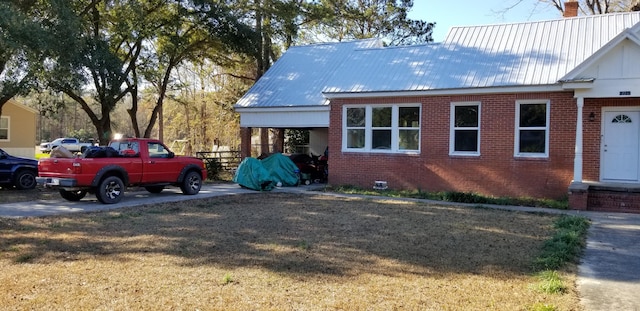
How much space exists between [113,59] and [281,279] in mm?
14594

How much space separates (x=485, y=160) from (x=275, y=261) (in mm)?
10127

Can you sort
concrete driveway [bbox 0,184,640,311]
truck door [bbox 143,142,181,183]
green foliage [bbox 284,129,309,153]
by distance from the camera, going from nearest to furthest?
concrete driveway [bbox 0,184,640,311] < truck door [bbox 143,142,181,183] < green foliage [bbox 284,129,309,153]

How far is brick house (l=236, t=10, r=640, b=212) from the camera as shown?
13.7 metres

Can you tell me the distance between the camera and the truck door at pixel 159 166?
15.2 metres

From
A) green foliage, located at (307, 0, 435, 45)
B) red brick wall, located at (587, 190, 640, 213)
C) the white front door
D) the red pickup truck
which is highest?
green foliage, located at (307, 0, 435, 45)

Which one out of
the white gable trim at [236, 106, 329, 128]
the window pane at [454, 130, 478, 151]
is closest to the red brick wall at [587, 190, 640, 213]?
the window pane at [454, 130, 478, 151]

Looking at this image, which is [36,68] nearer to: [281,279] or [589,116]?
[281,279]

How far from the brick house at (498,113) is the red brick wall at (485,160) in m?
0.03

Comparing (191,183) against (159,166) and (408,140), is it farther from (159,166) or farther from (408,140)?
(408,140)

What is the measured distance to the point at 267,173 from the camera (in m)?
18.7

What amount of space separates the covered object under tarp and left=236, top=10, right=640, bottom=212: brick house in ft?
5.43

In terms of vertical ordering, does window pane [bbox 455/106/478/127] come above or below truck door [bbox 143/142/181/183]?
above

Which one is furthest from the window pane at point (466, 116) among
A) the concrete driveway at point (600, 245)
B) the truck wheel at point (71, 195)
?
the truck wheel at point (71, 195)

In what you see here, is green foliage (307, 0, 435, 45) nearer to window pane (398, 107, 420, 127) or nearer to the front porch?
window pane (398, 107, 420, 127)
